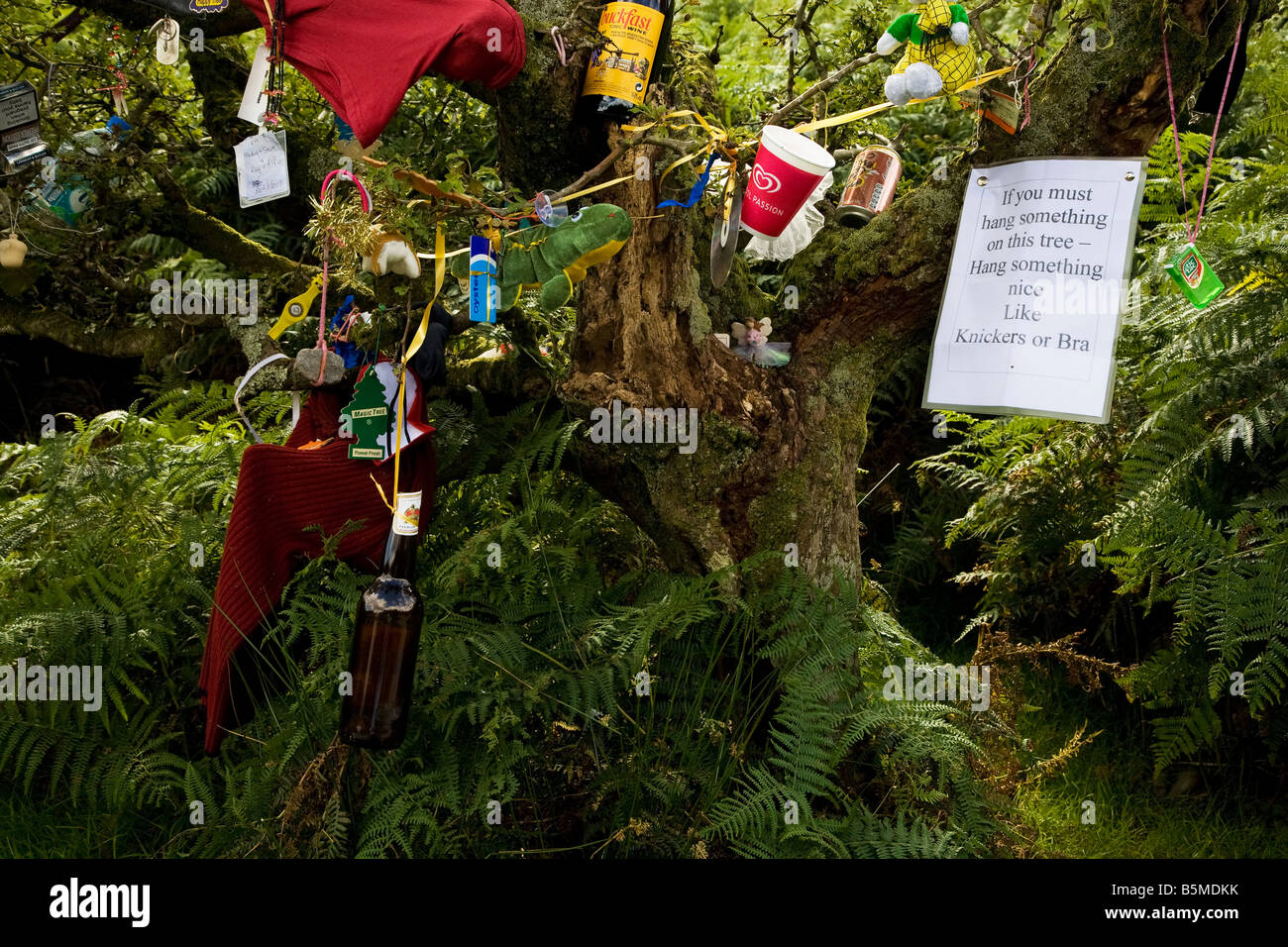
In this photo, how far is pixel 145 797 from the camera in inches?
124

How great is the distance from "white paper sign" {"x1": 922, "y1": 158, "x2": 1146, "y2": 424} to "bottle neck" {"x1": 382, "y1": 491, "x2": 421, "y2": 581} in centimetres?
137

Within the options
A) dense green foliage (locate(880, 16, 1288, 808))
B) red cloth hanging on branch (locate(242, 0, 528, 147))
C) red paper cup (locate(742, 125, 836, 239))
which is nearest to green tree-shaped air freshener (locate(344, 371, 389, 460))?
red cloth hanging on branch (locate(242, 0, 528, 147))

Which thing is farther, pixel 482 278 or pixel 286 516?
pixel 286 516

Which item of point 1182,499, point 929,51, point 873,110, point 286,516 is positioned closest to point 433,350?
point 286,516

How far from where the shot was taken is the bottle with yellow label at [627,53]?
290cm

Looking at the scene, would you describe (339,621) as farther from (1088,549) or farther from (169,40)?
(1088,549)

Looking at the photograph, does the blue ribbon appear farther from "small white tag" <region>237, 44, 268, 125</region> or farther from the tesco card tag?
"small white tag" <region>237, 44, 268, 125</region>

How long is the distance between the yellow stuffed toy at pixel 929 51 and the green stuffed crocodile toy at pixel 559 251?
713mm

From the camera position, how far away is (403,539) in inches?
115

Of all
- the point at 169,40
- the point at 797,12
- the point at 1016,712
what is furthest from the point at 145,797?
the point at 797,12

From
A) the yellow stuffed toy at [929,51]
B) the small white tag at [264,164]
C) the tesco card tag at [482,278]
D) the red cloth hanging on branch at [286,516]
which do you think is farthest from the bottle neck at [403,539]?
the yellow stuffed toy at [929,51]

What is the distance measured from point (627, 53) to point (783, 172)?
63 centimetres

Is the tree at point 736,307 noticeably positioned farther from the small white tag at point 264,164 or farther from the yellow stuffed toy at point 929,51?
the small white tag at point 264,164

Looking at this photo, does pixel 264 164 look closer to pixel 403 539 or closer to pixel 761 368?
pixel 403 539
